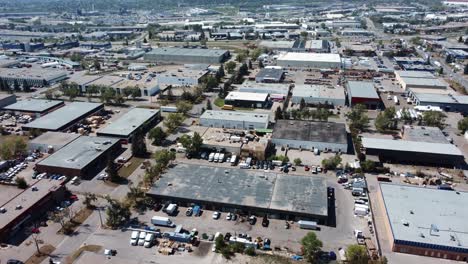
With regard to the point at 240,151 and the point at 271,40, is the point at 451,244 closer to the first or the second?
the point at 240,151

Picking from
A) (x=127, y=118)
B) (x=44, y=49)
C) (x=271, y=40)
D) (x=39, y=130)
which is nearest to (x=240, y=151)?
(x=127, y=118)

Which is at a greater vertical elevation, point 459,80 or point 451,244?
point 459,80

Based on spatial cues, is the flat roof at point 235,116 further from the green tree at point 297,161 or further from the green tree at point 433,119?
the green tree at point 433,119

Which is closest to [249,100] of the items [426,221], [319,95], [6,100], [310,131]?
[319,95]

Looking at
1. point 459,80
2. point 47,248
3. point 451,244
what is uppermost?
point 459,80

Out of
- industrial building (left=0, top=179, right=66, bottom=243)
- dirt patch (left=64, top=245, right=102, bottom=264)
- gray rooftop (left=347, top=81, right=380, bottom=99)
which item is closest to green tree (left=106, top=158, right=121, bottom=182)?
industrial building (left=0, top=179, right=66, bottom=243)

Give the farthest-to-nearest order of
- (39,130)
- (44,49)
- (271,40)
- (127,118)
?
1. (271,40)
2. (44,49)
3. (127,118)
4. (39,130)

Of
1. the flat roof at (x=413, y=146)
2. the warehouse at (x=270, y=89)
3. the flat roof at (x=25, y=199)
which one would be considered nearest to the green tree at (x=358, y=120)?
the flat roof at (x=413, y=146)
